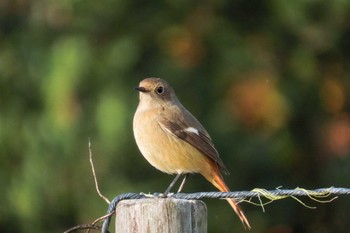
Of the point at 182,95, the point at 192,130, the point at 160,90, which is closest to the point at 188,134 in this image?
the point at 192,130

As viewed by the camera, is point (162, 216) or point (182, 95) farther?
point (182, 95)

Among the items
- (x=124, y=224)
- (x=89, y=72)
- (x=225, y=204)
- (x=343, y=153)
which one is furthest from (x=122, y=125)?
(x=124, y=224)

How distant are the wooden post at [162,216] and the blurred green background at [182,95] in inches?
203

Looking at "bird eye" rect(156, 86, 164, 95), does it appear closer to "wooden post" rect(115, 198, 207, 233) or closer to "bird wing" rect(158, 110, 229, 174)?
"bird wing" rect(158, 110, 229, 174)

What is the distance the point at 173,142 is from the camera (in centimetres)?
696

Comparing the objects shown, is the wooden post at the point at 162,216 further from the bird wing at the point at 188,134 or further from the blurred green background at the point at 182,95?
the blurred green background at the point at 182,95

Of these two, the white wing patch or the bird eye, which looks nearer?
the white wing patch

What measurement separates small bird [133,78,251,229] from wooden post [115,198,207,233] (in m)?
2.17

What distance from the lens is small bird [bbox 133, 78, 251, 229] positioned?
22.5 ft

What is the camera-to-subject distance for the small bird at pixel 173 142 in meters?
6.85

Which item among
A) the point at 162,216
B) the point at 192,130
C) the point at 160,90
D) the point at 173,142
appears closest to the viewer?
the point at 162,216

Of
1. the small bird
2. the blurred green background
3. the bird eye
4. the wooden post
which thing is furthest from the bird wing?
the blurred green background

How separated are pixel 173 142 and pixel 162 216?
7.95 feet

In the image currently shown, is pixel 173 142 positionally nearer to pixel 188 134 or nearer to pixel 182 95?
pixel 188 134
